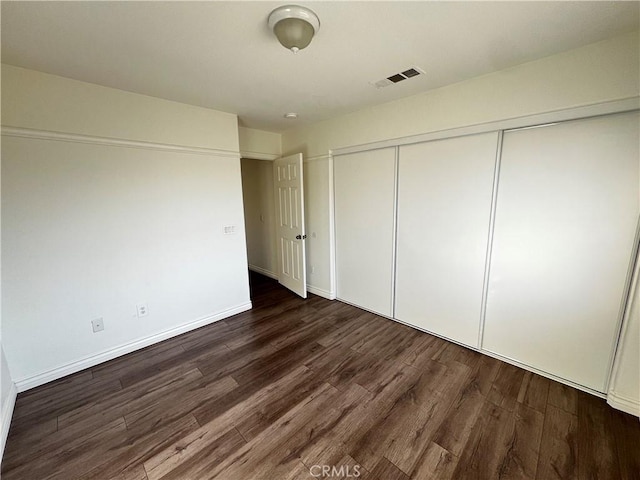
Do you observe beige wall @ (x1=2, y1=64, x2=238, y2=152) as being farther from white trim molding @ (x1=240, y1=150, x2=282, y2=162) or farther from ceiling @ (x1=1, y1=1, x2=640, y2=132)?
white trim molding @ (x1=240, y1=150, x2=282, y2=162)

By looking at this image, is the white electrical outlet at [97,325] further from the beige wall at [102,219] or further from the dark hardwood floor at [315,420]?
the dark hardwood floor at [315,420]

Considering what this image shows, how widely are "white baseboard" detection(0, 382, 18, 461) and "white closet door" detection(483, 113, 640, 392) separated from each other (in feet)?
11.9

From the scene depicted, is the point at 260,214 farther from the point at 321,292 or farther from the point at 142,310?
the point at 142,310

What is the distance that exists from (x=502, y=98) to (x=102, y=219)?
3.50 metres

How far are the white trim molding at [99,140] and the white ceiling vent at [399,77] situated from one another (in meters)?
1.79

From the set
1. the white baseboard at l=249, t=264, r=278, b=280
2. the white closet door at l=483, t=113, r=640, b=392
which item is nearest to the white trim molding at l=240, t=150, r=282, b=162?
the white baseboard at l=249, t=264, r=278, b=280

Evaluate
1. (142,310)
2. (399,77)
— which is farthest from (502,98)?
(142,310)

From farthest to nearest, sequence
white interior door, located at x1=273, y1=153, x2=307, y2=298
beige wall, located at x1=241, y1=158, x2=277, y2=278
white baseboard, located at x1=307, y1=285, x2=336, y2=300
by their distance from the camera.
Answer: beige wall, located at x1=241, y1=158, x2=277, y2=278, white baseboard, located at x1=307, y1=285, x2=336, y2=300, white interior door, located at x1=273, y1=153, x2=307, y2=298

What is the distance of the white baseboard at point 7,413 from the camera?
161 centimetres

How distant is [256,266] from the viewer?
5203mm

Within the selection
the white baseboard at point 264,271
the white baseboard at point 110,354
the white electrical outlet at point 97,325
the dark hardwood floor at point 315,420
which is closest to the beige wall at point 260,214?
the white baseboard at point 264,271

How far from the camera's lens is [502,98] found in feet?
6.79

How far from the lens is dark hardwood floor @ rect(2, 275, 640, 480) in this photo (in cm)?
146

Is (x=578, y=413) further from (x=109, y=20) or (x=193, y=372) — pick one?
(x=109, y=20)
